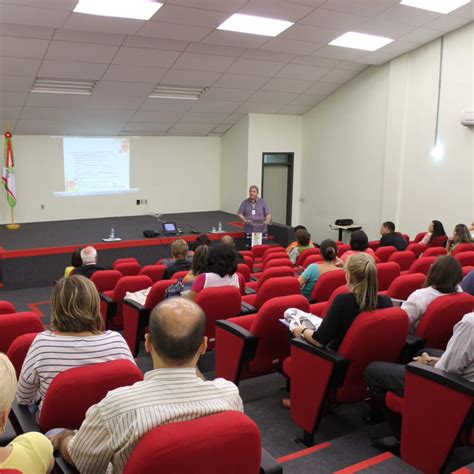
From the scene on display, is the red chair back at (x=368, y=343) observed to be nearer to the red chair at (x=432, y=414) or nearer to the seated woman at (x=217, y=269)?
the red chair at (x=432, y=414)

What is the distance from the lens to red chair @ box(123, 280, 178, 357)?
420 centimetres

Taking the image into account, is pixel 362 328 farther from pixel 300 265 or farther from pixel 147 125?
pixel 147 125

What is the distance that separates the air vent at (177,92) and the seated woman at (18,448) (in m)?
8.58

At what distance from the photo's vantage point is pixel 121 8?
652 centimetres

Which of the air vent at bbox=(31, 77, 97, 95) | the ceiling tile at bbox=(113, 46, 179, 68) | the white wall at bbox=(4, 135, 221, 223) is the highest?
the ceiling tile at bbox=(113, 46, 179, 68)

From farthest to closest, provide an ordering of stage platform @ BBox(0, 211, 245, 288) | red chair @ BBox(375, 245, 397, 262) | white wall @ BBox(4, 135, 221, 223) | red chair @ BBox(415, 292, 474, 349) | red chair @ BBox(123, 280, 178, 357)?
1. white wall @ BBox(4, 135, 221, 223)
2. stage platform @ BBox(0, 211, 245, 288)
3. red chair @ BBox(375, 245, 397, 262)
4. red chair @ BBox(123, 280, 178, 357)
5. red chair @ BBox(415, 292, 474, 349)

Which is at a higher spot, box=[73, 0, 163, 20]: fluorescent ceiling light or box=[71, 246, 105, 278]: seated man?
box=[73, 0, 163, 20]: fluorescent ceiling light

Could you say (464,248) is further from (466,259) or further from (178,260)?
(178,260)

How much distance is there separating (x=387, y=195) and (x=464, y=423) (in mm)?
8142

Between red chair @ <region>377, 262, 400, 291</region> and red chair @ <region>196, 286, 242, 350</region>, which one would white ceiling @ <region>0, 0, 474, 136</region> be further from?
red chair @ <region>196, 286, 242, 350</region>

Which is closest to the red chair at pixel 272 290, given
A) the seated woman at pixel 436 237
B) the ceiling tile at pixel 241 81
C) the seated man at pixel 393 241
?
the seated man at pixel 393 241

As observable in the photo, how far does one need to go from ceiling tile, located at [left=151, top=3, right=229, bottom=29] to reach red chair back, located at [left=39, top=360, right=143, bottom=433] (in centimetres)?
566

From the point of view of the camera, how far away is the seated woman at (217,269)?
4.02 meters

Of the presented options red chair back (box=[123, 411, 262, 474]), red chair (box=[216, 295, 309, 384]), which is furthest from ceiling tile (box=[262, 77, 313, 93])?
red chair back (box=[123, 411, 262, 474])
